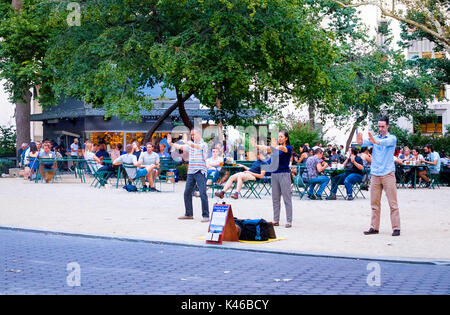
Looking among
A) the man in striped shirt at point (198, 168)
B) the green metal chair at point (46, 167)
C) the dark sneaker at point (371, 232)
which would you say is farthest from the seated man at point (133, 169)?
the dark sneaker at point (371, 232)

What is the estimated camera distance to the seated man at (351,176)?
1980 centimetres

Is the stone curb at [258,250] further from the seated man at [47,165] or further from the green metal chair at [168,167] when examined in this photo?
the seated man at [47,165]

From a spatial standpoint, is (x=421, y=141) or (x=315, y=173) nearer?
(x=315, y=173)

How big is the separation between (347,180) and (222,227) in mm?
9486

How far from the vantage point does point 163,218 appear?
14.8 metres

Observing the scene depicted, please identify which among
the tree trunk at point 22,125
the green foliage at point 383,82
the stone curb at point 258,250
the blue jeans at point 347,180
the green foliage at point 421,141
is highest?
the green foliage at point 383,82

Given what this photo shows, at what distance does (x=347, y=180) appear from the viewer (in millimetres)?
19922

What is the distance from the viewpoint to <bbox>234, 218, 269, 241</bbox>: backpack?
1138 centimetres

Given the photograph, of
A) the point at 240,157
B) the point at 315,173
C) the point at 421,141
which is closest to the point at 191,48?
the point at 240,157

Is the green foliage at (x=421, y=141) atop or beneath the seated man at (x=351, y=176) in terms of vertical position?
atop

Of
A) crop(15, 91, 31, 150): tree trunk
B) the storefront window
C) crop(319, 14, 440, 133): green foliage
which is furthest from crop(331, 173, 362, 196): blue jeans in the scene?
the storefront window

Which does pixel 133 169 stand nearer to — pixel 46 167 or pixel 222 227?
pixel 46 167

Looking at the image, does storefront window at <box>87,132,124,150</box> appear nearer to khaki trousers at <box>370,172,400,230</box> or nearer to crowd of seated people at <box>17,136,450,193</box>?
crowd of seated people at <box>17,136,450,193</box>
